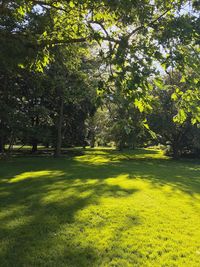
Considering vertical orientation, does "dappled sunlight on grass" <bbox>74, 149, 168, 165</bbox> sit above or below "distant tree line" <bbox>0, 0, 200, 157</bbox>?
below

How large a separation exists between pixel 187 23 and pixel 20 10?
409 cm

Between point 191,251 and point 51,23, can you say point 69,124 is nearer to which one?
point 51,23

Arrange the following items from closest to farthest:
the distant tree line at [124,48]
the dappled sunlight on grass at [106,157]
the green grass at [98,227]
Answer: the distant tree line at [124,48] → the green grass at [98,227] → the dappled sunlight on grass at [106,157]

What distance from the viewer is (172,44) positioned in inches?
181

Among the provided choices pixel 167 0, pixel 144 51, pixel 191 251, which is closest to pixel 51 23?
pixel 167 0

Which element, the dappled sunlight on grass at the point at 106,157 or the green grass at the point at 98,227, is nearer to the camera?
the green grass at the point at 98,227

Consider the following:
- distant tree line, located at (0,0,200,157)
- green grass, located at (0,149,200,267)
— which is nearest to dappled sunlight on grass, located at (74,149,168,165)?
green grass, located at (0,149,200,267)

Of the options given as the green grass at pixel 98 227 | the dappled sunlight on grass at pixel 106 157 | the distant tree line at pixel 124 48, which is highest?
the distant tree line at pixel 124 48

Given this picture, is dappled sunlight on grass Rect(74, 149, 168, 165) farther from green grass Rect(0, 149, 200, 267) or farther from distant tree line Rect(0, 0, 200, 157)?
distant tree line Rect(0, 0, 200, 157)

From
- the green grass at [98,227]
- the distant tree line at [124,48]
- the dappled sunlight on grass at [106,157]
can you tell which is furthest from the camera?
the dappled sunlight on grass at [106,157]

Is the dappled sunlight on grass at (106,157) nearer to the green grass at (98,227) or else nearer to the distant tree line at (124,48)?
the green grass at (98,227)

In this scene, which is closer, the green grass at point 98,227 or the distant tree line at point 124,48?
the distant tree line at point 124,48

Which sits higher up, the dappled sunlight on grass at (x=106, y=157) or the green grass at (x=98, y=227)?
the dappled sunlight on grass at (x=106, y=157)

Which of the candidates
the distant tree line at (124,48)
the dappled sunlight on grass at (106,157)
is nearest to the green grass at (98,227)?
the distant tree line at (124,48)
